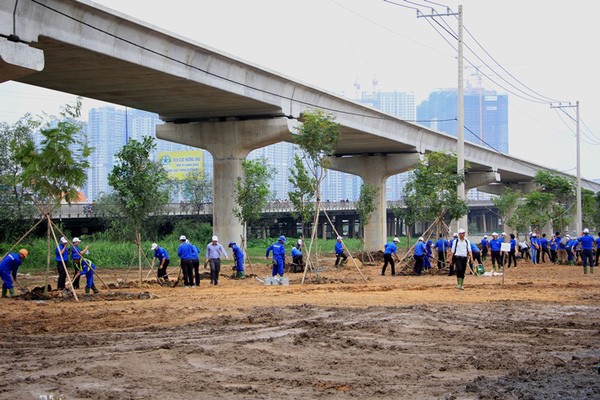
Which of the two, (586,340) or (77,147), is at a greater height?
(77,147)

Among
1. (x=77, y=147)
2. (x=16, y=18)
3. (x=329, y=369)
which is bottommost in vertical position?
(x=329, y=369)

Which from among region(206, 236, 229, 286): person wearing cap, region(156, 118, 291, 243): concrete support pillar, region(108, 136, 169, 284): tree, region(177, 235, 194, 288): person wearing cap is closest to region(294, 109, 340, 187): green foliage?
region(206, 236, 229, 286): person wearing cap

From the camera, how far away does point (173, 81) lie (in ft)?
109

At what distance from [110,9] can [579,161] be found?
4585 cm

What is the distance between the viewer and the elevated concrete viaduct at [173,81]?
24.5 m

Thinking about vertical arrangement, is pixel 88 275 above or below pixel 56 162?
below

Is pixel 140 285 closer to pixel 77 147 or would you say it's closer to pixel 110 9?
pixel 77 147

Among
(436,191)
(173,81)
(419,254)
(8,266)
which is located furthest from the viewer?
(436,191)

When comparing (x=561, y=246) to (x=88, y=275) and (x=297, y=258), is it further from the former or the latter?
(x=88, y=275)

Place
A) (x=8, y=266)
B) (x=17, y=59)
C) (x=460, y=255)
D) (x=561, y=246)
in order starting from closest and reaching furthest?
(x=17, y=59), (x=8, y=266), (x=460, y=255), (x=561, y=246)

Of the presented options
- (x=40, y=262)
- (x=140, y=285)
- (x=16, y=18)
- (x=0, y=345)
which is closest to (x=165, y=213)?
(x=40, y=262)

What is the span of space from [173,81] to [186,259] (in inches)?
301

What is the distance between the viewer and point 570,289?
25203mm

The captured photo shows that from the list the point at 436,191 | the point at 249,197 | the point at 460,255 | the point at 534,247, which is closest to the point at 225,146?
the point at 249,197
